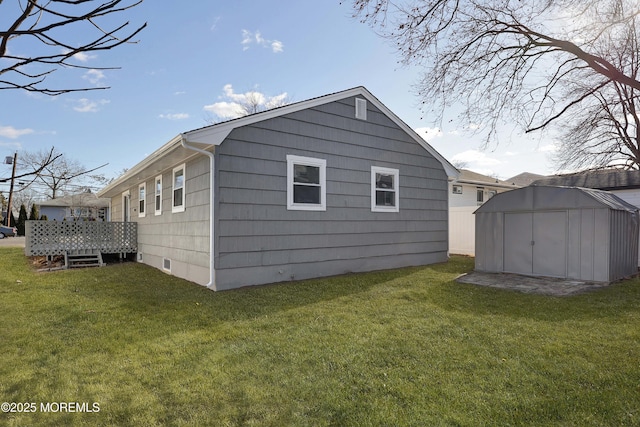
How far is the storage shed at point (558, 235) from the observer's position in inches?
308

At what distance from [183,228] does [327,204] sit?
11.3ft

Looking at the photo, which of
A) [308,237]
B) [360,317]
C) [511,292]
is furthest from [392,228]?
[360,317]

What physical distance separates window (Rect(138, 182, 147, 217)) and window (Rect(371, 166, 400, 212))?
753cm

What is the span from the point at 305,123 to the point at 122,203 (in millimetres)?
11074

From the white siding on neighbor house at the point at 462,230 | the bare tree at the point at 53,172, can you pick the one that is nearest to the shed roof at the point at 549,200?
the white siding on neighbor house at the point at 462,230

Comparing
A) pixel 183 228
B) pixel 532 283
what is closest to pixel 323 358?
pixel 183 228

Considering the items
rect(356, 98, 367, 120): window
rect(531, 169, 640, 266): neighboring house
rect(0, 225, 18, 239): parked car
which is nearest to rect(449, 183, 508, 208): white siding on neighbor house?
rect(531, 169, 640, 266): neighboring house

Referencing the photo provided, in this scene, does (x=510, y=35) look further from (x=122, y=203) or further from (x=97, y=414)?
(x=122, y=203)

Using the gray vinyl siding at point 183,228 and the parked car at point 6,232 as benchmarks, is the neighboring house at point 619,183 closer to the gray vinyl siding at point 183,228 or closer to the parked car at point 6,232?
the gray vinyl siding at point 183,228

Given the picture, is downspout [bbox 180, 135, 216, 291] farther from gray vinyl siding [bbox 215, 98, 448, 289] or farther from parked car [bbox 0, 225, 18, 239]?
→ parked car [bbox 0, 225, 18, 239]

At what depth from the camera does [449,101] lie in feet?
23.2

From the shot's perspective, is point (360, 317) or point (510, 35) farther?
point (510, 35)

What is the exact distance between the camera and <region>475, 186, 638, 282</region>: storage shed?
781 cm

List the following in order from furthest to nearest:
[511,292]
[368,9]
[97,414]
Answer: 1. [511,292]
2. [368,9]
3. [97,414]
